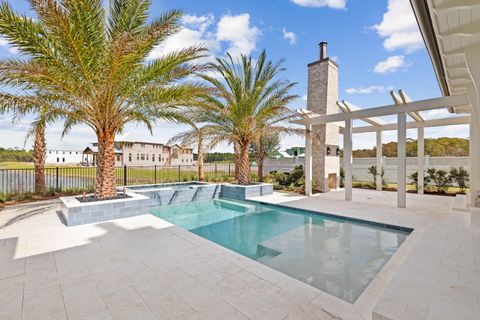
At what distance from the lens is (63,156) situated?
42188mm

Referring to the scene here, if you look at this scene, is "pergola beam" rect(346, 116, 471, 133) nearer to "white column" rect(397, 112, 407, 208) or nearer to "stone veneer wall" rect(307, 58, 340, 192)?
"stone veneer wall" rect(307, 58, 340, 192)

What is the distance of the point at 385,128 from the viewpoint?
42.6 feet

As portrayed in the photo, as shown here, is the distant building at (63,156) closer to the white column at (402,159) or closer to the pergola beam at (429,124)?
the pergola beam at (429,124)

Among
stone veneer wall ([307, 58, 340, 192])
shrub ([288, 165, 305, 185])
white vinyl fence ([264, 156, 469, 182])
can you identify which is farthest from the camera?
white vinyl fence ([264, 156, 469, 182])

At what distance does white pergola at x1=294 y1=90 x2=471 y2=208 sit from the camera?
8008 millimetres

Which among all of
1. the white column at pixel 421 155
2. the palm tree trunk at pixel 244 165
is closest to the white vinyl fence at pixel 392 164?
the white column at pixel 421 155

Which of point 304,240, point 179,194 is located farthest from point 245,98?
point 304,240

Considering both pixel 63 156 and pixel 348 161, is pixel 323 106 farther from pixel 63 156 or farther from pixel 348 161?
pixel 63 156

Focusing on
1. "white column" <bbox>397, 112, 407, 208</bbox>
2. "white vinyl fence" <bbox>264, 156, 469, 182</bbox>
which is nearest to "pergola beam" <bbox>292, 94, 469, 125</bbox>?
"white column" <bbox>397, 112, 407, 208</bbox>

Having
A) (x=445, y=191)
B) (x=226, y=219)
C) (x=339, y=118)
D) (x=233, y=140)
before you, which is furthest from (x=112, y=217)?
(x=445, y=191)

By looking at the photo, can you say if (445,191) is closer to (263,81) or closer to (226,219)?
(263,81)

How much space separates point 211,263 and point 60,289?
6.95 ft

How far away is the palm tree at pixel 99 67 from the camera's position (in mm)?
5039

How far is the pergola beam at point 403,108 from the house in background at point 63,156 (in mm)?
46078
